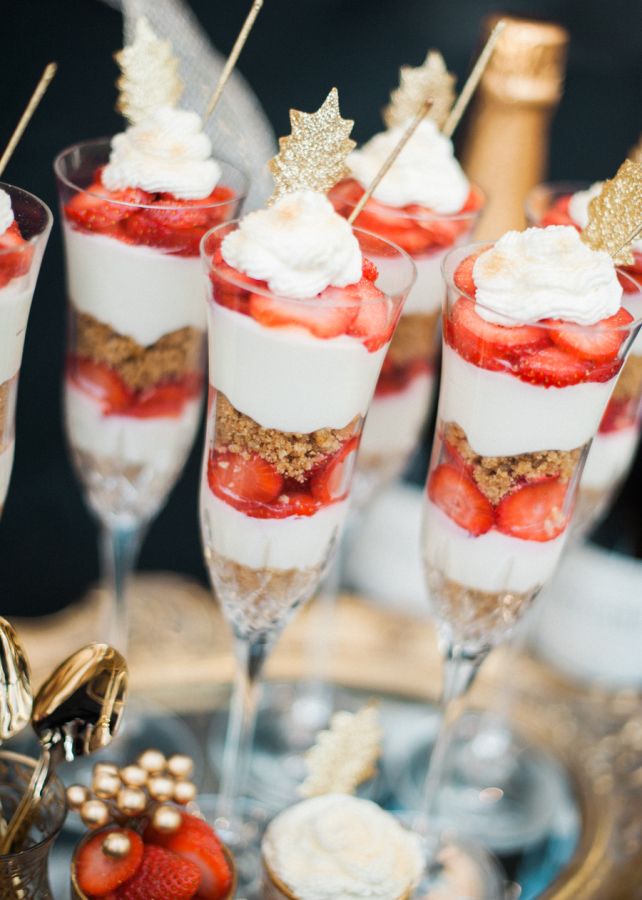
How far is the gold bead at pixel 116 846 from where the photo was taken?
99cm

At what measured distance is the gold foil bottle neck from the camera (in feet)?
5.47

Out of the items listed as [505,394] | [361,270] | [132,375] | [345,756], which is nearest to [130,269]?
[132,375]

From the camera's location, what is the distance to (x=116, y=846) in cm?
99

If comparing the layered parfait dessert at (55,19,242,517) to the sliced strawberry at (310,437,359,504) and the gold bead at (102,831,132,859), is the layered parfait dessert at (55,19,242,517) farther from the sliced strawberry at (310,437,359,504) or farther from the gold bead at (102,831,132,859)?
the gold bead at (102,831,132,859)

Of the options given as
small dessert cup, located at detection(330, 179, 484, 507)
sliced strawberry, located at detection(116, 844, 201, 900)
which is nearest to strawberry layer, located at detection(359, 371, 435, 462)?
small dessert cup, located at detection(330, 179, 484, 507)

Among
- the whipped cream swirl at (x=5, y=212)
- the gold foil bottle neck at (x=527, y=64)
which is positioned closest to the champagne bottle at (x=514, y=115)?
the gold foil bottle neck at (x=527, y=64)

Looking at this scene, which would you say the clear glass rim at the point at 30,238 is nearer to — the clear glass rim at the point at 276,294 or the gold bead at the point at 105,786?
the clear glass rim at the point at 276,294

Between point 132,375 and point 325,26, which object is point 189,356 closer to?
point 132,375

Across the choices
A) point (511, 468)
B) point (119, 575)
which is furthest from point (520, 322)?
point (119, 575)

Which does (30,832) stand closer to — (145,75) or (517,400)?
(517,400)

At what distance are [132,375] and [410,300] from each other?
0.36 m

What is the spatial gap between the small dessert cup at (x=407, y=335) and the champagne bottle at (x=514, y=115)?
312 millimetres

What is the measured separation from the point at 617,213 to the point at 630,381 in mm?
287

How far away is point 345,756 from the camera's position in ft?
3.76
